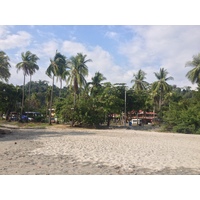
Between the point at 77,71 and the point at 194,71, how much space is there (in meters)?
16.9

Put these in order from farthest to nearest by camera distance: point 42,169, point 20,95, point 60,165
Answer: point 20,95
point 60,165
point 42,169

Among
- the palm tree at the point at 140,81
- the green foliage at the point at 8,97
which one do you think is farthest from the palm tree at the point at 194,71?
the green foliage at the point at 8,97

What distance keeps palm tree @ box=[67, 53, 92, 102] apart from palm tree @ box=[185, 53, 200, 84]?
15.5 meters

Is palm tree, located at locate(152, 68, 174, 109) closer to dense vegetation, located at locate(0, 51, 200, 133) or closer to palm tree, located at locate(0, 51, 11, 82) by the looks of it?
dense vegetation, located at locate(0, 51, 200, 133)

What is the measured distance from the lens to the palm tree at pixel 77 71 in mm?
29438

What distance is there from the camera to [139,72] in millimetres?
46125

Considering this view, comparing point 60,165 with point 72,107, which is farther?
point 72,107

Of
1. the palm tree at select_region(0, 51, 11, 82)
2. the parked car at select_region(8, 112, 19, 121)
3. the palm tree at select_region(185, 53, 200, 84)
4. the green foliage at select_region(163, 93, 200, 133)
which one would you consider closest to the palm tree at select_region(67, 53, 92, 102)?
the palm tree at select_region(0, 51, 11, 82)

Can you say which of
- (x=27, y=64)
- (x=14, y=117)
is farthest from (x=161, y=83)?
(x=14, y=117)

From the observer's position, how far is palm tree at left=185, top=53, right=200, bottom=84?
32969 mm

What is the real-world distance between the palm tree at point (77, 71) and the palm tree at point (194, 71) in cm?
1553
